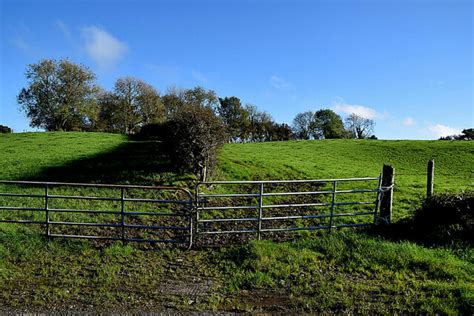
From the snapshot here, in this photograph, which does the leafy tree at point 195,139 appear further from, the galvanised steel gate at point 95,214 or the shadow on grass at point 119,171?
the galvanised steel gate at point 95,214

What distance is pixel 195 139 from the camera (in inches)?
536

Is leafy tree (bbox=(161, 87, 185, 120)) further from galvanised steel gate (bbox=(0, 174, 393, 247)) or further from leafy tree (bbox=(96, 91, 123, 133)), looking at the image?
galvanised steel gate (bbox=(0, 174, 393, 247))

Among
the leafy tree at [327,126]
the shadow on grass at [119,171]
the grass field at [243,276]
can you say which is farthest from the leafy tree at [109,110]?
the grass field at [243,276]

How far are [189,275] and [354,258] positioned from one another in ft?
10.5

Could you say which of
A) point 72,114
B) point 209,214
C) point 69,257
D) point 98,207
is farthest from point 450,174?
point 72,114

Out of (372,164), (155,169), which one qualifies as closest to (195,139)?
(155,169)

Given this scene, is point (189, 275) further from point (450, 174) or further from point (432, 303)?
point (450, 174)

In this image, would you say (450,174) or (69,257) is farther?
(450,174)

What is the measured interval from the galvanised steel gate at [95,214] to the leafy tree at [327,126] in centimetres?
5577

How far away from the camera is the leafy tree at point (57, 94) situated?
42.2 metres

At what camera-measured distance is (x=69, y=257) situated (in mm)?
6922

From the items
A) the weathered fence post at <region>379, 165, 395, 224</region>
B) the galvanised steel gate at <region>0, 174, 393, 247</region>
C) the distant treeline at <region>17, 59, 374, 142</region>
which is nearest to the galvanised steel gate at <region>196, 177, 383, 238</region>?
the galvanised steel gate at <region>0, 174, 393, 247</region>

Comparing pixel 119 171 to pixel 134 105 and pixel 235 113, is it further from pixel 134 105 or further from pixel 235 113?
pixel 235 113

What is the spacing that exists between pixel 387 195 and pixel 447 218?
1.58 metres
